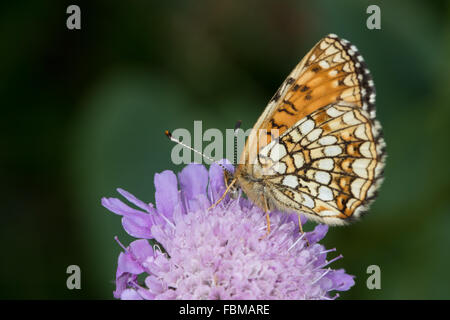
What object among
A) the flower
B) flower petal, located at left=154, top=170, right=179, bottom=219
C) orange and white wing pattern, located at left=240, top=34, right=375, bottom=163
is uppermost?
orange and white wing pattern, located at left=240, top=34, right=375, bottom=163

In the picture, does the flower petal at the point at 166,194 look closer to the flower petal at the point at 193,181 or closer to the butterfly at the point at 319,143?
the flower petal at the point at 193,181

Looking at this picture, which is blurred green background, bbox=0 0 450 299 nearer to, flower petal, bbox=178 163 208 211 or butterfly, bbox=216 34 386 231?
flower petal, bbox=178 163 208 211

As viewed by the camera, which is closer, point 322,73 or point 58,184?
point 322,73

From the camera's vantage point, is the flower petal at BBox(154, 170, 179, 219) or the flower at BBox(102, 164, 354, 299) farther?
the flower petal at BBox(154, 170, 179, 219)

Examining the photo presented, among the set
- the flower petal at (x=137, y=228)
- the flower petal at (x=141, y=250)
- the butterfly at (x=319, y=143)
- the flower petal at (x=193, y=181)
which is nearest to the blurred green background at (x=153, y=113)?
the flower petal at (x=193, y=181)

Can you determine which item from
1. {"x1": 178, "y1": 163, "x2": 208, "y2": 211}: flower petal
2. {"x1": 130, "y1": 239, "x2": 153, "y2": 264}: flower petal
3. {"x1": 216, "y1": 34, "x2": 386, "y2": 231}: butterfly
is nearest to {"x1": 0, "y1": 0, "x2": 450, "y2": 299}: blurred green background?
{"x1": 178, "y1": 163, "x2": 208, "y2": 211}: flower petal

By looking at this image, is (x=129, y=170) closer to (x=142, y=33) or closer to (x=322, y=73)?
(x=142, y=33)
